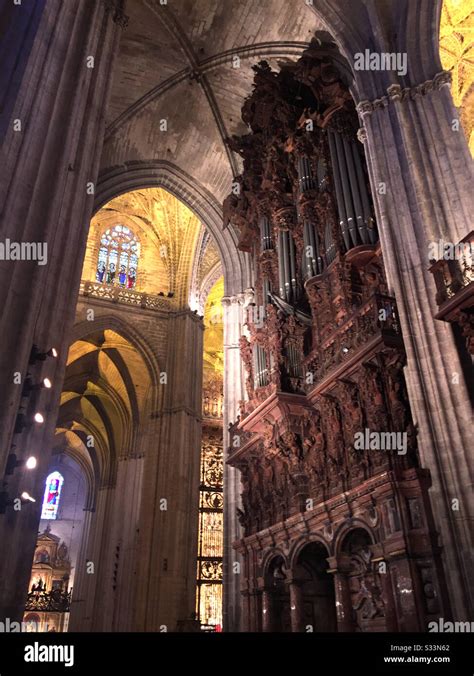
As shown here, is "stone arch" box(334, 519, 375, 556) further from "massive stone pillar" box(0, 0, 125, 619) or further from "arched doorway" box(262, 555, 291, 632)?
"massive stone pillar" box(0, 0, 125, 619)

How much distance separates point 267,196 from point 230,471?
262 inches

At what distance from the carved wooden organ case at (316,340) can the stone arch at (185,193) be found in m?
1.43

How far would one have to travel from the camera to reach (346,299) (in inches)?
373

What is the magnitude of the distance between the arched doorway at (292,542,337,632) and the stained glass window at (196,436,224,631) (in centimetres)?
954

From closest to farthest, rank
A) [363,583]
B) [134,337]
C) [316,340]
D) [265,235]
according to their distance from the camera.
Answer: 1. [363,583]
2. [316,340]
3. [265,235]
4. [134,337]

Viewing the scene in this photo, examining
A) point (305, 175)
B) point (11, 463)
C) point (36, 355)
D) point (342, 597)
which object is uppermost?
point (305, 175)

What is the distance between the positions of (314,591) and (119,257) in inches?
641

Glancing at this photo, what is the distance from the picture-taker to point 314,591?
954 cm

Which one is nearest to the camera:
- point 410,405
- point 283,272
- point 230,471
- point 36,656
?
point 36,656

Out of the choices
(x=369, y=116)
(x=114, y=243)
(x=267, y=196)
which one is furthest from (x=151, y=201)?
(x=369, y=116)

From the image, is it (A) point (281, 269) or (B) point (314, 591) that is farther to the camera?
(A) point (281, 269)

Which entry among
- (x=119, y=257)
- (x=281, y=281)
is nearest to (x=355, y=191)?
(x=281, y=281)

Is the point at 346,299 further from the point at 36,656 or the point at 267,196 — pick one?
the point at 36,656

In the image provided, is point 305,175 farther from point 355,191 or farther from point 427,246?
point 427,246
